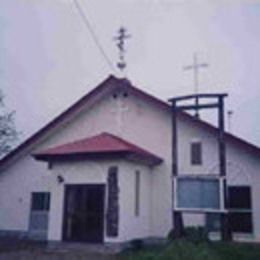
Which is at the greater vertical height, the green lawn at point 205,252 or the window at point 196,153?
the window at point 196,153

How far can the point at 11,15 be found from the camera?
15664mm

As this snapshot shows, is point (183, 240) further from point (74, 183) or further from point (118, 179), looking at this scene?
point (74, 183)

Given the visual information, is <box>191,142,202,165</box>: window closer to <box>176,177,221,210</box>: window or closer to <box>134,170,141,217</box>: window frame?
<box>134,170,141,217</box>: window frame

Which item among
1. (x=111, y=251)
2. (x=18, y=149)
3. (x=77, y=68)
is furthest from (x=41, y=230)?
(x=77, y=68)

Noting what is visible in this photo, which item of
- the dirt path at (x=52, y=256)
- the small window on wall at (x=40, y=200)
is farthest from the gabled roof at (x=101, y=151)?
the dirt path at (x=52, y=256)

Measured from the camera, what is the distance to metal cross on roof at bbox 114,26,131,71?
61.4 feet

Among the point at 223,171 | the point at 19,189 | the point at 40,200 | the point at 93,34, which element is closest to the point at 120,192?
the point at 223,171

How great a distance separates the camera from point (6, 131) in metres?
21.4

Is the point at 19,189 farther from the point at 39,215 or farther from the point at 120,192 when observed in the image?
the point at 120,192

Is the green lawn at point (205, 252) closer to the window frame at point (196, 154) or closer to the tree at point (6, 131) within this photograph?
the window frame at point (196, 154)

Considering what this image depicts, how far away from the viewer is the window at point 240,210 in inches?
620

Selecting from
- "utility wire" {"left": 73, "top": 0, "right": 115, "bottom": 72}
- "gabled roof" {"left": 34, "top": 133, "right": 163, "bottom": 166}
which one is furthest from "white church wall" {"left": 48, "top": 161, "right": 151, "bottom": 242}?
"utility wire" {"left": 73, "top": 0, "right": 115, "bottom": 72}

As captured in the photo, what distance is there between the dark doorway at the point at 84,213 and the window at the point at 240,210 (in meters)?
4.55

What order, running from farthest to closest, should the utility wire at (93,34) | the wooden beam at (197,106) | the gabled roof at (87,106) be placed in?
the gabled roof at (87,106), the wooden beam at (197,106), the utility wire at (93,34)
